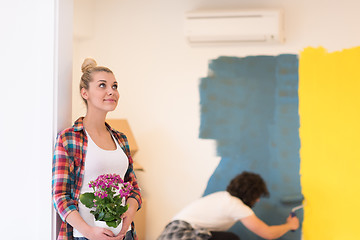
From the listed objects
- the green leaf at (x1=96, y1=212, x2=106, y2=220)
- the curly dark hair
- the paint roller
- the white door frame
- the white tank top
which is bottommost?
the paint roller

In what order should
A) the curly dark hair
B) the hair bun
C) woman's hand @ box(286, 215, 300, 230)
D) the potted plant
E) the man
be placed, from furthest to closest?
woman's hand @ box(286, 215, 300, 230), the curly dark hair, the man, the hair bun, the potted plant

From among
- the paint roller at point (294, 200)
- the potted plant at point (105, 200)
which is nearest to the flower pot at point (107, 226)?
the potted plant at point (105, 200)

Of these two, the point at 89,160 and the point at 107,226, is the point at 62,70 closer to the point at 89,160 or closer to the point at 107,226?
the point at 89,160

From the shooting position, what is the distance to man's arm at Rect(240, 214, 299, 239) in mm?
3221

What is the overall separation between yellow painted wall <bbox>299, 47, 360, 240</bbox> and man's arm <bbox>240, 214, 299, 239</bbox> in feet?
0.67

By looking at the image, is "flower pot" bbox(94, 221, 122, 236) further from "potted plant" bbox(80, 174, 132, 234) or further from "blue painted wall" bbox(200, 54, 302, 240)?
"blue painted wall" bbox(200, 54, 302, 240)

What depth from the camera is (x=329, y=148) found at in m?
3.66

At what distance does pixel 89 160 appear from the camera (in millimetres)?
1741

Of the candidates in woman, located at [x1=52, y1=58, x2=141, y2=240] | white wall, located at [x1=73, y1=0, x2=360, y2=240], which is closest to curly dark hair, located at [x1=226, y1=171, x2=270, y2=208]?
white wall, located at [x1=73, y1=0, x2=360, y2=240]

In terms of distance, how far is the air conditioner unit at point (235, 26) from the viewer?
3.61 metres

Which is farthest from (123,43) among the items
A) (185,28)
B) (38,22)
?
(38,22)

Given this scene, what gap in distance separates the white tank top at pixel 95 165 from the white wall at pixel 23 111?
184mm

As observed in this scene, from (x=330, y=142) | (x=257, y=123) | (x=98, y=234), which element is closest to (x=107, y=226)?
(x=98, y=234)

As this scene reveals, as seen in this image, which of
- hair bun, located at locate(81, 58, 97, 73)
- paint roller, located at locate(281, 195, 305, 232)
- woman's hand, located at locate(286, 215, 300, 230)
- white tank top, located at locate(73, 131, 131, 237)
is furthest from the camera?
paint roller, located at locate(281, 195, 305, 232)
